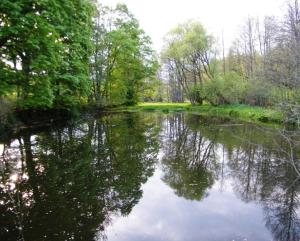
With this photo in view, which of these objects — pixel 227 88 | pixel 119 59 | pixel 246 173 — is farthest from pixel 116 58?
pixel 246 173

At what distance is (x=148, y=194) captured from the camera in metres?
8.16

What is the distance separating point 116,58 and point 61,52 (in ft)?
86.4

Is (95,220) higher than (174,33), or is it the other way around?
(174,33)

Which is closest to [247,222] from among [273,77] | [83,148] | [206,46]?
[83,148]

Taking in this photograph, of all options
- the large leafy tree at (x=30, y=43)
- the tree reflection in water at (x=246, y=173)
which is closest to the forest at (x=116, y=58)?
the large leafy tree at (x=30, y=43)

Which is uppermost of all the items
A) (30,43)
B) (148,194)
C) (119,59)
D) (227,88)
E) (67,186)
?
(119,59)

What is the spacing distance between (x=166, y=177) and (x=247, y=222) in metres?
3.62

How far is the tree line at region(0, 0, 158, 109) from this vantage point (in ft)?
40.2

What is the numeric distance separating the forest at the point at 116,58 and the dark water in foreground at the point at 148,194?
14.5ft

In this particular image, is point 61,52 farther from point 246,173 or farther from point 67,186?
point 246,173

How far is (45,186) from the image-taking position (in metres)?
8.27

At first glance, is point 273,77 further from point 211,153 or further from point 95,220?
point 95,220

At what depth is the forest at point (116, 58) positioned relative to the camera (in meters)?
12.7

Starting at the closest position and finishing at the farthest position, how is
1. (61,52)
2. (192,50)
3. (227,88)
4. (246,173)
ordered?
1. (246,173)
2. (61,52)
3. (227,88)
4. (192,50)
